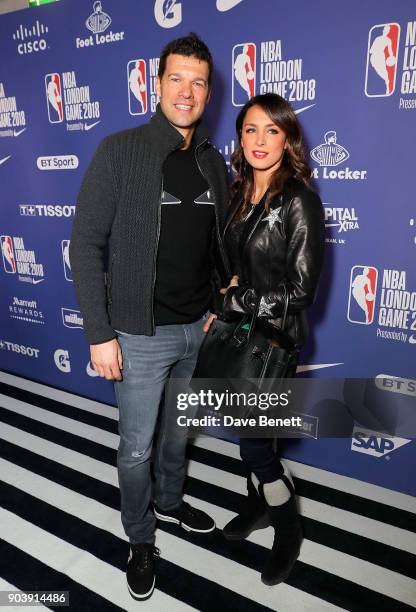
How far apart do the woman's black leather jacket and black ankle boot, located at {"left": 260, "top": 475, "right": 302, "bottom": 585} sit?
0.71 metres

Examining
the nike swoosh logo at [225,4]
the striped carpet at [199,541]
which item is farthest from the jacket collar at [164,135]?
the striped carpet at [199,541]

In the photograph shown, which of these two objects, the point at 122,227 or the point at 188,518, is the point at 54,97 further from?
the point at 188,518

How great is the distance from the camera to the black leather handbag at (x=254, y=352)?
1565 mm

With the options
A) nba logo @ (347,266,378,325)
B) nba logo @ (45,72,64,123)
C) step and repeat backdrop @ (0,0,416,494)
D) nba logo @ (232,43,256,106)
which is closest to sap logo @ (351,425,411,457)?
step and repeat backdrop @ (0,0,416,494)

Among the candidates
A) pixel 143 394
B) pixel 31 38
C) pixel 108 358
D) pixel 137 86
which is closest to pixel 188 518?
pixel 143 394

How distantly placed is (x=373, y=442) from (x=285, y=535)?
0.76m

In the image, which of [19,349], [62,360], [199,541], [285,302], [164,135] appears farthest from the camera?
[19,349]

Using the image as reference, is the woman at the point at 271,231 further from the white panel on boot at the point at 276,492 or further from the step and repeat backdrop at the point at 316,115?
the step and repeat backdrop at the point at 316,115

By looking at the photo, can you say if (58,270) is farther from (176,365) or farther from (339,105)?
(339,105)

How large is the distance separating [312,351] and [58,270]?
6.17ft

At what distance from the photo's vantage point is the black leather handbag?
61.6 inches

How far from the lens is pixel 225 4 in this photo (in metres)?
2.12

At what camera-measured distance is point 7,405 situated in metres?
3.18

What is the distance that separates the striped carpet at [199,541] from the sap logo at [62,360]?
689 mm
